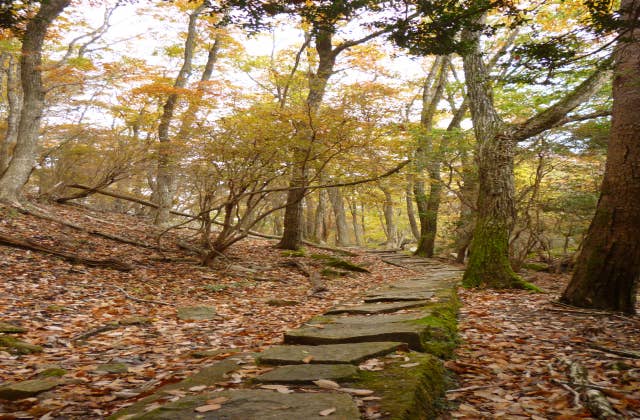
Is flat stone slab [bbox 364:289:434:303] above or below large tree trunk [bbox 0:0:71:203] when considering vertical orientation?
below

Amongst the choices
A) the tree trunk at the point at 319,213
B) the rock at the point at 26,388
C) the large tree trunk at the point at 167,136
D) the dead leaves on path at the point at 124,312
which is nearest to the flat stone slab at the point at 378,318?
the dead leaves on path at the point at 124,312

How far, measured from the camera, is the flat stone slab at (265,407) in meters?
1.84

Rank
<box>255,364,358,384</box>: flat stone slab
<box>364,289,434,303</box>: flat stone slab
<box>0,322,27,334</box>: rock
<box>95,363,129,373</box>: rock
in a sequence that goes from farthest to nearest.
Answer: <box>364,289,434,303</box>: flat stone slab, <box>0,322,27,334</box>: rock, <box>95,363,129,373</box>: rock, <box>255,364,358,384</box>: flat stone slab

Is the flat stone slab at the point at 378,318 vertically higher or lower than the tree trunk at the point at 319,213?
lower

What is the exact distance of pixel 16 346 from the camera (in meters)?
3.68

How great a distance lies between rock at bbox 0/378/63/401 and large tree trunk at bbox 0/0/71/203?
8369 mm

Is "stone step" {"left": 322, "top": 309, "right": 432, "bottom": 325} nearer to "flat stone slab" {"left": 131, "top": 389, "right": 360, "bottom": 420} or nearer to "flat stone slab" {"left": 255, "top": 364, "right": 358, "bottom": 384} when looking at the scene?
"flat stone slab" {"left": 255, "top": 364, "right": 358, "bottom": 384}

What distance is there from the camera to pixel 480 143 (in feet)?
23.7

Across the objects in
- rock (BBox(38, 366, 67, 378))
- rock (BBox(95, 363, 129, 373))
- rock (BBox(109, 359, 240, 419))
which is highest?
rock (BBox(109, 359, 240, 419))

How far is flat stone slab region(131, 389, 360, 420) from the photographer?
1837 millimetres

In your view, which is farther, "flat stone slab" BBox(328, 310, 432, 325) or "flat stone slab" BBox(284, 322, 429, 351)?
"flat stone slab" BBox(328, 310, 432, 325)

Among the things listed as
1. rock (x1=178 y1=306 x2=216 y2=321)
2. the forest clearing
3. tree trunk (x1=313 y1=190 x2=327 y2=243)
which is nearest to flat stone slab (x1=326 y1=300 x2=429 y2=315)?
the forest clearing

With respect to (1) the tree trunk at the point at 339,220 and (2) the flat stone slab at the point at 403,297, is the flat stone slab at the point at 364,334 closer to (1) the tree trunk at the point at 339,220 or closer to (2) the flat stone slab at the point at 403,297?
(2) the flat stone slab at the point at 403,297

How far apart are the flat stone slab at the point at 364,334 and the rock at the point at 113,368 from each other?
1311 millimetres
